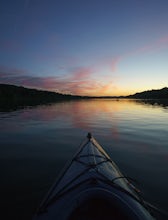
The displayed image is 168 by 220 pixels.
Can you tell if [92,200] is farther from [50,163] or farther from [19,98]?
[19,98]

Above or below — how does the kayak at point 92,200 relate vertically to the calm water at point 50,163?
above

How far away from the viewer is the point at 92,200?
12.7 ft

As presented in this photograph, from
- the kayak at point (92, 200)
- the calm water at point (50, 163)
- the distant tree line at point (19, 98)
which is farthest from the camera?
the distant tree line at point (19, 98)

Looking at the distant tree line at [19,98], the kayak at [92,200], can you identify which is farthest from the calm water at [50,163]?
the distant tree line at [19,98]

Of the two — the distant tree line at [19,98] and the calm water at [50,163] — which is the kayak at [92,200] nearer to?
the calm water at [50,163]

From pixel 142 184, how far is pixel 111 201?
3.81 meters

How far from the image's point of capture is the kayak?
3.65 m

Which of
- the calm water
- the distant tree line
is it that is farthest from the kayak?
the distant tree line

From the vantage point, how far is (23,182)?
23.2ft

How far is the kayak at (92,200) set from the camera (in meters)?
3.65

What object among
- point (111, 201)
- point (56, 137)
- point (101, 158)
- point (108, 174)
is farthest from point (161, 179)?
point (56, 137)

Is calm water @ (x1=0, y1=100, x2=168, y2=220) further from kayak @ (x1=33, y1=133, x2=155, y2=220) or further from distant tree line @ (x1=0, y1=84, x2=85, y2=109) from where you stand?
distant tree line @ (x1=0, y1=84, x2=85, y2=109)

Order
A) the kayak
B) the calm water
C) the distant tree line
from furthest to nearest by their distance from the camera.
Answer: the distant tree line
the calm water
the kayak

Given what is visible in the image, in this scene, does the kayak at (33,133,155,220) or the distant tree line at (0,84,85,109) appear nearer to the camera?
the kayak at (33,133,155,220)
